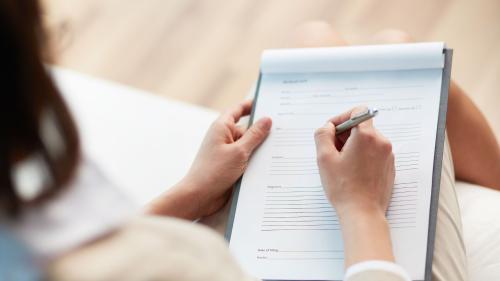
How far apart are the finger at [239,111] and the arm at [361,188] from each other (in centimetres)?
16

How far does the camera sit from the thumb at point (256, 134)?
35.6 inches

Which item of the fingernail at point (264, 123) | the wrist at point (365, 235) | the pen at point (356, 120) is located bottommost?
the wrist at point (365, 235)

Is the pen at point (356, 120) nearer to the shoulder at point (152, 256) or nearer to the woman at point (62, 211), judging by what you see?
the woman at point (62, 211)

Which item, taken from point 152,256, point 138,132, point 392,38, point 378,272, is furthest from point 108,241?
point 138,132

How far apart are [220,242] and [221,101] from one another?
100 cm

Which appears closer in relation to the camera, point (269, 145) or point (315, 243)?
point (315, 243)

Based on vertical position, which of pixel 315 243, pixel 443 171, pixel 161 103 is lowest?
pixel 161 103

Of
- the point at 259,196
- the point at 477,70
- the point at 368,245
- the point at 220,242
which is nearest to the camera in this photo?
the point at 220,242

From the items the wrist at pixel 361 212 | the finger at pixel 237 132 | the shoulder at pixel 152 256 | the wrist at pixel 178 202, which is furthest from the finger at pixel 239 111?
the shoulder at pixel 152 256

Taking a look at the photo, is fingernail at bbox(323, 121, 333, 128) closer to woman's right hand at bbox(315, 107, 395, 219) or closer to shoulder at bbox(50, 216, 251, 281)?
woman's right hand at bbox(315, 107, 395, 219)

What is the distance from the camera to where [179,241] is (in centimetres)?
54

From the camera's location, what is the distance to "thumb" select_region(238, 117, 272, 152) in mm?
904

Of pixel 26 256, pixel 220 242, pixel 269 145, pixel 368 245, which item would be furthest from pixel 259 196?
pixel 26 256

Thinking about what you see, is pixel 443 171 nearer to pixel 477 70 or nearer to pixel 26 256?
pixel 26 256
